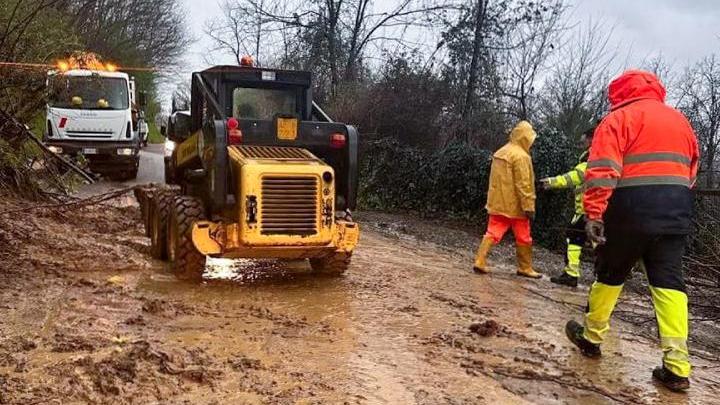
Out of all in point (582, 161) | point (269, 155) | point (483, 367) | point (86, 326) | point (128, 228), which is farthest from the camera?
point (128, 228)

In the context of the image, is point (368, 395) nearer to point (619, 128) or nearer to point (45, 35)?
point (619, 128)

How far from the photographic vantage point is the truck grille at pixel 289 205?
5996 mm

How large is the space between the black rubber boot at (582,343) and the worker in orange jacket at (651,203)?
46 cm

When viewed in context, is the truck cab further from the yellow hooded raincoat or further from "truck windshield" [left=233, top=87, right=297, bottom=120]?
the yellow hooded raincoat

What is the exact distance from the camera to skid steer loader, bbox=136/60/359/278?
5.97 metres

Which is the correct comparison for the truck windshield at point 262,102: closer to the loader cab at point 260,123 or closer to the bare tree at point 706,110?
the loader cab at point 260,123

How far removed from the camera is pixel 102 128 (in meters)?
14.5

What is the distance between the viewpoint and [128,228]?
9203mm

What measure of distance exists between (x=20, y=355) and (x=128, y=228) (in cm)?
534

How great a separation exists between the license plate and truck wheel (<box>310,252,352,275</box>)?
1.23 meters

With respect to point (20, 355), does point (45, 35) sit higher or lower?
higher

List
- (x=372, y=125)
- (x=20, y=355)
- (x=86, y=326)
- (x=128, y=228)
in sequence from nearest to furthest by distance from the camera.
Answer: (x=20, y=355) → (x=86, y=326) → (x=128, y=228) → (x=372, y=125)

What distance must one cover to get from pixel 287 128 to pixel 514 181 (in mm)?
2723

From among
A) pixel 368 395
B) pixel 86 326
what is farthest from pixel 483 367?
pixel 86 326
